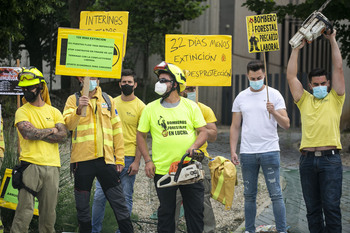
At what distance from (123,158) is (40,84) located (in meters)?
1.21

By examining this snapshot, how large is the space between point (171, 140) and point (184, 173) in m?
0.36

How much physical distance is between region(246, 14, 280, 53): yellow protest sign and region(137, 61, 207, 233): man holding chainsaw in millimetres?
1989

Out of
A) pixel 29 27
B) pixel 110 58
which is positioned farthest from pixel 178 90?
pixel 29 27

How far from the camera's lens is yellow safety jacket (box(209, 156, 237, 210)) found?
648 centimetres

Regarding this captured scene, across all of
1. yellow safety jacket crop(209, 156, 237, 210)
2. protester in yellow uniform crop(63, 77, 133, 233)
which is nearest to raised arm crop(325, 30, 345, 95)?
yellow safety jacket crop(209, 156, 237, 210)

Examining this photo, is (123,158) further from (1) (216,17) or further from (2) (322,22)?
(1) (216,17)

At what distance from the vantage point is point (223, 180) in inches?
256

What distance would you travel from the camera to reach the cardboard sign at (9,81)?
6.93 meters

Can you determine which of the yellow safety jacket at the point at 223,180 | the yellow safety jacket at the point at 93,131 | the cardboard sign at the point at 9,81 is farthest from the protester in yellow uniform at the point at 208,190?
the cardboard sign at the point at 9,81

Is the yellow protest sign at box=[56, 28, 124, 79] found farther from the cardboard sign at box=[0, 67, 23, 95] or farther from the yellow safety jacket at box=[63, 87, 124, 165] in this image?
the cardboard sign at box=[0, 67, 23, 95]

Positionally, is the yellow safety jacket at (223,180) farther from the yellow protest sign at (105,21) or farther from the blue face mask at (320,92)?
the yellow protest sign at (105,21)

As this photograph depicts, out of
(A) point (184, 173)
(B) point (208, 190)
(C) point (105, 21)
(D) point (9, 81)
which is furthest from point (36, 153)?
(C) point (105, 21)

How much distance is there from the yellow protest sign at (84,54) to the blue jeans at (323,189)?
2.35 m

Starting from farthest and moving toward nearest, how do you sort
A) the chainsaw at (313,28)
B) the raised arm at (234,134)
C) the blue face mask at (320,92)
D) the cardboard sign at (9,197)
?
the raised arm at (234,134)
the cardboard sign at (9,197)
the blue face mask at (320,92)
the chainsaw at (313,28)
